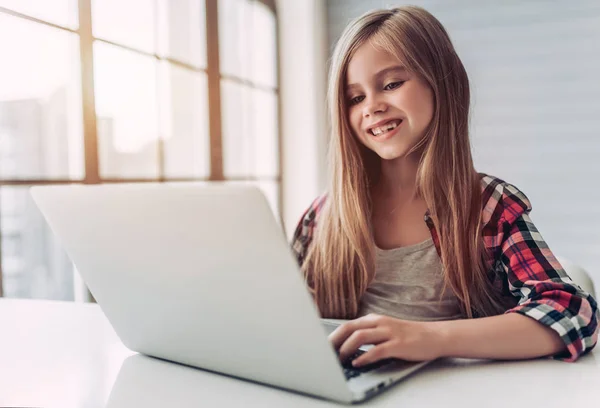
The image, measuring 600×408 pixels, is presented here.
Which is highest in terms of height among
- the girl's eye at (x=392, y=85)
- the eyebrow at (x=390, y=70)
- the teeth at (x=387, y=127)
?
the eyebrow at (x=390, y=70)

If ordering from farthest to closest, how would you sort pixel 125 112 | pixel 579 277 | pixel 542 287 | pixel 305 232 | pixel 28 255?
1. pixel 125 112
2. pixel 28 255
3. pixel 305 232
4. pixel 579 277
5. pixel 542 287

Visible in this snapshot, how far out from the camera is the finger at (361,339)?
1.92 ft

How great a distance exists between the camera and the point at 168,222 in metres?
0.52

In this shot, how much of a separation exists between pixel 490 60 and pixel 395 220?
245 cm

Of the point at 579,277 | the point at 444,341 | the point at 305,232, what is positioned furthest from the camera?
the point at 305,232

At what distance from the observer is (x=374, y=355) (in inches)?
22.6

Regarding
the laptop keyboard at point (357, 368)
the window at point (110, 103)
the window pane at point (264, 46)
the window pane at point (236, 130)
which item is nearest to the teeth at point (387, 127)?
the laptop keyboard at point (357, 368)

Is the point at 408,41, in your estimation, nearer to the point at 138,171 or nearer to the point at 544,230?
the point at 138,171

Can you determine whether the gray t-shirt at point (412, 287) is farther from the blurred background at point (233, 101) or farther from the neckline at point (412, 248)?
the blurred background at point (233, 101)

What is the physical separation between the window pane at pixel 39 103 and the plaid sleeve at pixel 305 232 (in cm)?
99

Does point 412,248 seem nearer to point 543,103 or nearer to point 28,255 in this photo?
point 28,255

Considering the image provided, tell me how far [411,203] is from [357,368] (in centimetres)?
52

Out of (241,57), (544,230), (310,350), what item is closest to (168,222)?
(310,350)

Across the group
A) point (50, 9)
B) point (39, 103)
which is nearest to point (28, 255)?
point (39, 103)
